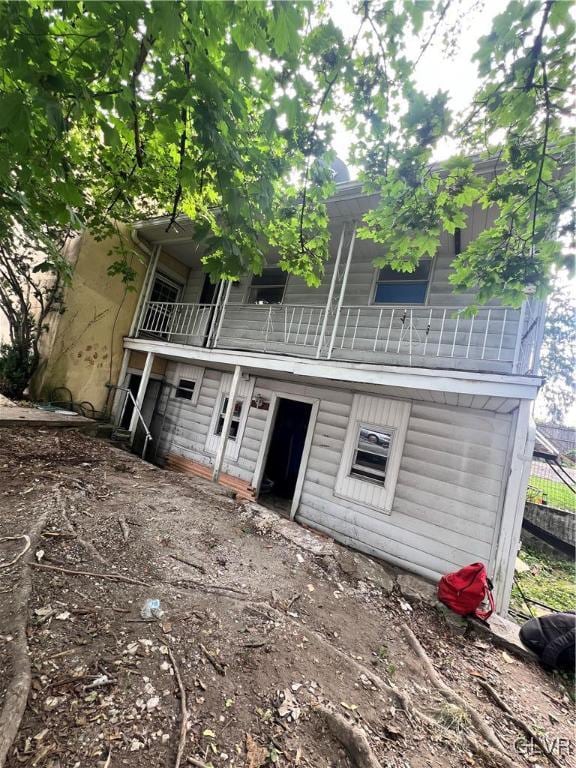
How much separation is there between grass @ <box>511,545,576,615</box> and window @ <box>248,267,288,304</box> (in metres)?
8.24

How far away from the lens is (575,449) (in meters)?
14.6

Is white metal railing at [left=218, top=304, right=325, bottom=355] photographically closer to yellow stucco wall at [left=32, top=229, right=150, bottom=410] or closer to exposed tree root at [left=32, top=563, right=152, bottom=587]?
yellow stucco wall at [left=32, top=229, right=150, bottom=410]

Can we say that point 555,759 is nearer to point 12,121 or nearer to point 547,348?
point 12,121

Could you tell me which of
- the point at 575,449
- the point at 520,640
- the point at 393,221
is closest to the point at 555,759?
the point at 520,640

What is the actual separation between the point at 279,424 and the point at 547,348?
71.2 feet

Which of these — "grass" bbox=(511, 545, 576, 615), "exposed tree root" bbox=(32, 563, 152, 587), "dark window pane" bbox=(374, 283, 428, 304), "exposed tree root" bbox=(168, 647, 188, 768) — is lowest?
"grass" bbox=(511, 545, 576, 615)

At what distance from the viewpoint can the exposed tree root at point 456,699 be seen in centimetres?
237

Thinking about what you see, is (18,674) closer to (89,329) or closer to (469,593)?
(469,593)

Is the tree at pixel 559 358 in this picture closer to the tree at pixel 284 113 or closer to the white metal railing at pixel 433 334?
the white metal railing at pixel 433 334

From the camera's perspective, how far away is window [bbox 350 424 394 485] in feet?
19.3

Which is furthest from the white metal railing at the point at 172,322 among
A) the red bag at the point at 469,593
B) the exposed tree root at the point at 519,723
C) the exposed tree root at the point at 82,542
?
the exposed tree root at the point at 519,723

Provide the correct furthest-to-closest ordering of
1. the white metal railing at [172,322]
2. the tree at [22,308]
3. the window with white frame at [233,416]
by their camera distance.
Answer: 1. the white metal railing at [172,322]
2. the window with white frame at [233,416]
3. the tree at [22,308]

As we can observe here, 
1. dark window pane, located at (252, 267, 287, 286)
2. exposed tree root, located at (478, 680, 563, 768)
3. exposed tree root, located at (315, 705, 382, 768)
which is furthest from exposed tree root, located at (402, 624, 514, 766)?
dark window pane, located at (252, 267, 287, 286)

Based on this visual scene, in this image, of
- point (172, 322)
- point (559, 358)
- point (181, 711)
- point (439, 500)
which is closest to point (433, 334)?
point (439, 500)
